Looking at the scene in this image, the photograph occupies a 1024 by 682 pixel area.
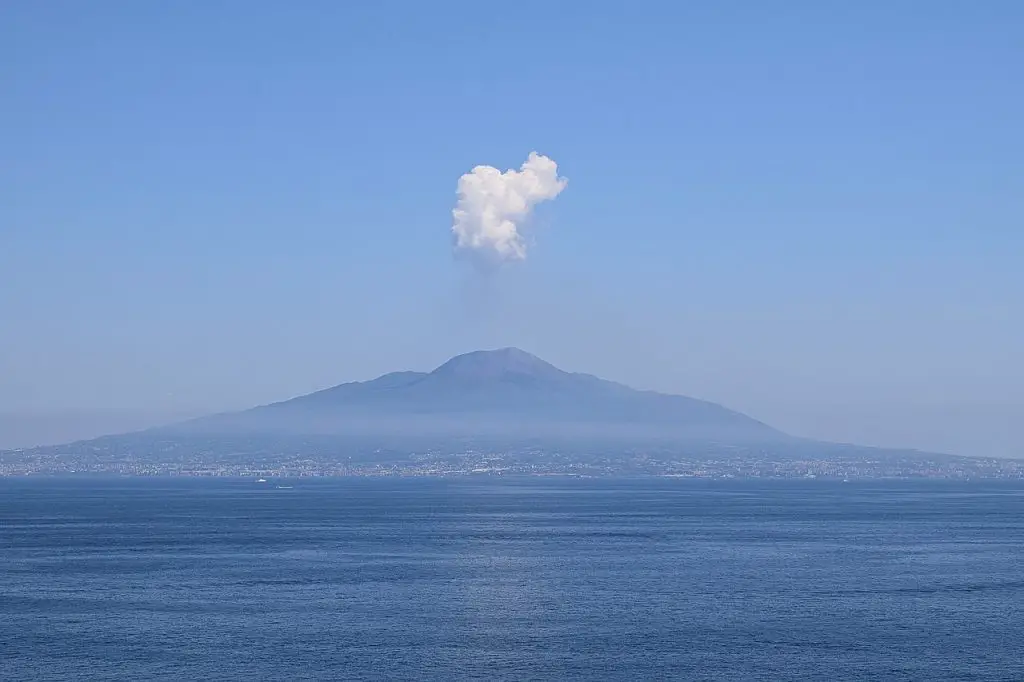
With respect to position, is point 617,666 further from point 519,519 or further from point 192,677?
point 519,519

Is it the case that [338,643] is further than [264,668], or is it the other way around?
[338,643]

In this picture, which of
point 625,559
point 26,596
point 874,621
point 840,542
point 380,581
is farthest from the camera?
point 840,542

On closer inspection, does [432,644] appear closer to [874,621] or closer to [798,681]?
[798,681]

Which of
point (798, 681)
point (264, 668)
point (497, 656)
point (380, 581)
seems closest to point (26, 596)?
point (380, 581)

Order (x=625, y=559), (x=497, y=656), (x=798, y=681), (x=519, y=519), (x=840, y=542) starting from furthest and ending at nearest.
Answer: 1. (x=519, y=519)
2. (x=840, y=542)
3. (x=625, y=559)
4. (x=497, y=656)
5. (x=798, y=681)

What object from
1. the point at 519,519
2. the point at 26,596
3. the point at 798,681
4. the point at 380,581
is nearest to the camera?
the point at 798,681

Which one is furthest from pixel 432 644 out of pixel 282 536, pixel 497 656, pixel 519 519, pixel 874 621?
pixel 519 519

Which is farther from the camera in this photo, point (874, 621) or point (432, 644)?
point (874, 621)
